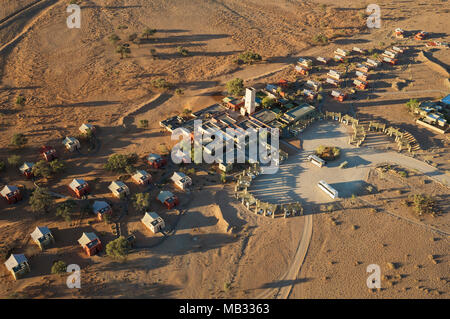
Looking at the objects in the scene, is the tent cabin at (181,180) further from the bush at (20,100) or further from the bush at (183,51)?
the bush at (183,51)

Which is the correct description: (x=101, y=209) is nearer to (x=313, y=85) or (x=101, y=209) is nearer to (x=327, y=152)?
(x=327, y=152)

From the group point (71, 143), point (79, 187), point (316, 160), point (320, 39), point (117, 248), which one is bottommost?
point (117, 248)

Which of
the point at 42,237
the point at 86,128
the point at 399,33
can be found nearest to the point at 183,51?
the point at 86,128

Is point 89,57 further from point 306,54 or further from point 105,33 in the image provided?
point 306,54

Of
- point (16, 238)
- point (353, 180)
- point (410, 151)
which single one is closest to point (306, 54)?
point (410, 151)

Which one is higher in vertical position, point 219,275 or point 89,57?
point 89,57

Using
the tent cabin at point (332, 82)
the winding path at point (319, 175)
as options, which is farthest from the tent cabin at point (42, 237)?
the tent cabin at point (332, 82)
